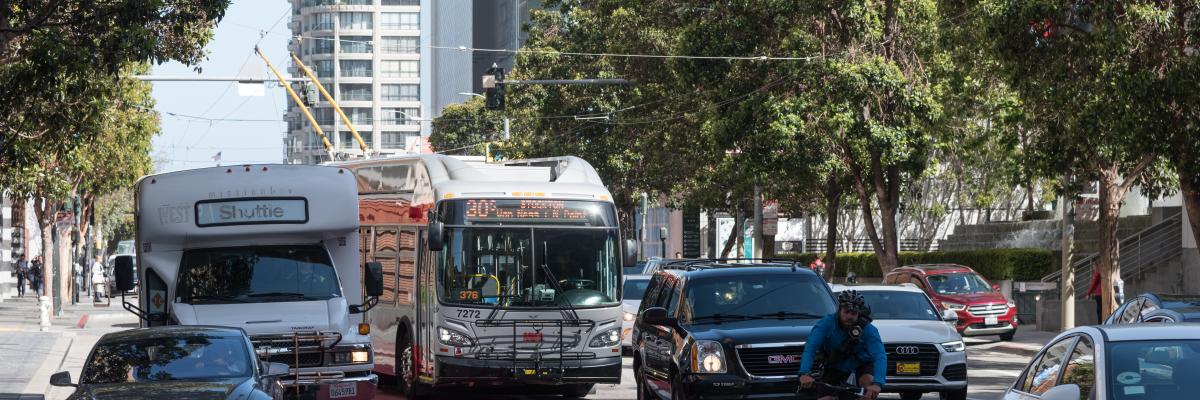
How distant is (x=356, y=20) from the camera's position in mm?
179750

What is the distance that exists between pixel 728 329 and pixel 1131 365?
6.85 m

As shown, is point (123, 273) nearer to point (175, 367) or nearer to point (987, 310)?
point (175, 367)

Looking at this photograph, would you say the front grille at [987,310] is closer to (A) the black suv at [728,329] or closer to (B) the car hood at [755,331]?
(A) the black suv at [728,329]

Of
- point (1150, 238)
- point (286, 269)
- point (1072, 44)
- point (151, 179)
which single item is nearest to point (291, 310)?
point (286, 269)

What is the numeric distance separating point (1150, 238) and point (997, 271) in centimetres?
458

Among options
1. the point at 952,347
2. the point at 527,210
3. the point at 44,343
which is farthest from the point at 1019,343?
the point at 44,343

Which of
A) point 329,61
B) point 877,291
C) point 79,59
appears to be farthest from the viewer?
point 329,61

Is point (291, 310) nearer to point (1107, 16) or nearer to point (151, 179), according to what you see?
point (151, 179)

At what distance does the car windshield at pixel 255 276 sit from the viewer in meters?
17.3

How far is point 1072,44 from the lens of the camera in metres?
23.2

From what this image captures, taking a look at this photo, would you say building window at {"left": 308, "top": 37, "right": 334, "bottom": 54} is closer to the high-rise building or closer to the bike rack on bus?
the high-rise building

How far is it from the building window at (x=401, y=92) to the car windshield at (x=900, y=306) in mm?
160480

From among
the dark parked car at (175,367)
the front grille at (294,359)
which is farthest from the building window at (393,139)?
the dark parked car at (175,367)

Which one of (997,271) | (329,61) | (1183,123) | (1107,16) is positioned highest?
(329,61)
